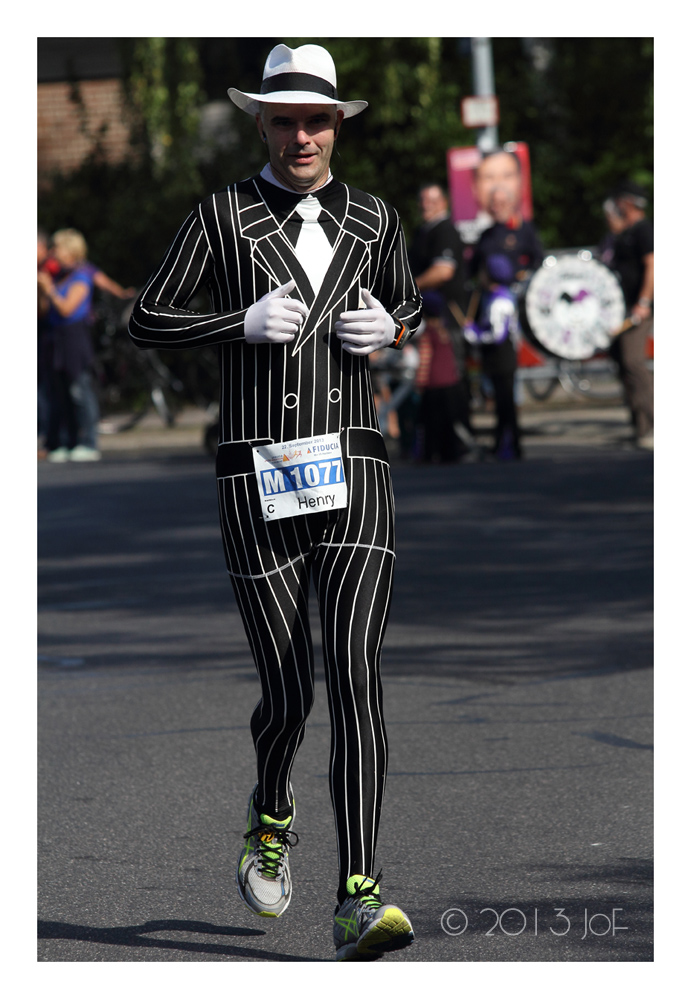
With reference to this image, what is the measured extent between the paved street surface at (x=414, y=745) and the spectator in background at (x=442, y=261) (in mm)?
2186

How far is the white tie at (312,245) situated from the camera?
3.88 metres

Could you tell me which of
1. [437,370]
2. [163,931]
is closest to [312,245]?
[163,931]

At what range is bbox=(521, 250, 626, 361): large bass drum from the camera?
1424cm

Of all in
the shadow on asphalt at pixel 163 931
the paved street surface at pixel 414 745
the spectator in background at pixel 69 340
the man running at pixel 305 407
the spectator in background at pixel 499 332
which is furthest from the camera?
the spectator in background at pixel 69 340

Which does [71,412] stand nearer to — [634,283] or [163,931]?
[634,283]

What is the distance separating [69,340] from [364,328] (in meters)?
12.3

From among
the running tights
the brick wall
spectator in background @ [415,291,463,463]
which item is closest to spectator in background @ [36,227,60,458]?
spectator in background @ [415,291,463,463]

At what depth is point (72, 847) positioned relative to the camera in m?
4.98

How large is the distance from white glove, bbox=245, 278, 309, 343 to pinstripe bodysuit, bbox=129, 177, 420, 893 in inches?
1.4

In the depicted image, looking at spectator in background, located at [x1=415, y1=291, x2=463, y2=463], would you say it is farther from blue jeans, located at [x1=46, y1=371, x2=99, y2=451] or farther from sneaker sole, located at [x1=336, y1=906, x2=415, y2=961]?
sneaker sole, located at [x1=336, y1=906, x2=415, y2=961]

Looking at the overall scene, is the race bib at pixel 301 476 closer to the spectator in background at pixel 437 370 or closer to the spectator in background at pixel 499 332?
the spectator in background at pixel 437 370

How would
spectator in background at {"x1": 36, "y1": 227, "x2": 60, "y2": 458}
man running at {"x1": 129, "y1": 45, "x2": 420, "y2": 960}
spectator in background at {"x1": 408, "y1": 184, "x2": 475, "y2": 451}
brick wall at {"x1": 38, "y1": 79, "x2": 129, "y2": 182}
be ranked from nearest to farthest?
man running at {"x1": 129, "y1": 45, "x2": 420, "y2": 960}, spectator in background at {"x1": 408, "y1": 184, "x2": 475, "y2": 451}, spectator in background at {"x1": 36, "y1": 227, "x2": 60, "y2": 458}, brick wall at {"x1": 38, "y1": 79, "x2": 129, "y2": 182}

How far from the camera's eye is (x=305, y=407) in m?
3.87

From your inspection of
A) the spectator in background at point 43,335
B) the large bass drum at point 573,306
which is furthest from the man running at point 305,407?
the spectator in background at point 43,335
